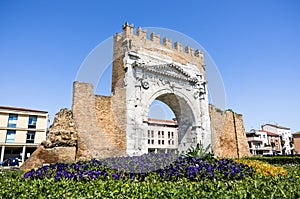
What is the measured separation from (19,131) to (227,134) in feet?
81.6

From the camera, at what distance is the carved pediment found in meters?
10.6

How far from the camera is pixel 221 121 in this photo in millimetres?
14352

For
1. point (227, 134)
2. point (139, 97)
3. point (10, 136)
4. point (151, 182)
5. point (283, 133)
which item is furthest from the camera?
point (283, 133)

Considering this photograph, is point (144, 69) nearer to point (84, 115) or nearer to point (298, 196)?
point (84, 115)

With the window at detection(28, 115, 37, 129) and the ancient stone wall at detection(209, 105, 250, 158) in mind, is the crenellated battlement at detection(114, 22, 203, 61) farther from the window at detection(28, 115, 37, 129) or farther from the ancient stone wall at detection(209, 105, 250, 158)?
the window at detection(28, 115, 37, 129)

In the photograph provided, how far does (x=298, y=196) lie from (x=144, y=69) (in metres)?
8.96

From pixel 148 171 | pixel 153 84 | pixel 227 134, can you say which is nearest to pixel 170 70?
pixel 153 84

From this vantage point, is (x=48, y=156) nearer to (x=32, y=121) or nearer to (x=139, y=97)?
(x=139, y=97)

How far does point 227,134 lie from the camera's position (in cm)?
1435

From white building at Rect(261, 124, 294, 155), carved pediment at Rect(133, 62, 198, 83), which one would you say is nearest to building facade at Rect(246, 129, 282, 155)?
white building at Rect(261, 124, 294, 155)

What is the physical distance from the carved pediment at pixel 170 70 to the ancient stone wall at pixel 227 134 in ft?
9.74

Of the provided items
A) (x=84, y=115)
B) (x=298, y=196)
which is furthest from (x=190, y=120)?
(x=298, y=196)

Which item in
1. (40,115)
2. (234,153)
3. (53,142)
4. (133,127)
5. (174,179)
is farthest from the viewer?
(40,115)

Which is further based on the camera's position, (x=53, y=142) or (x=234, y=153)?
(x=234, y=153)
